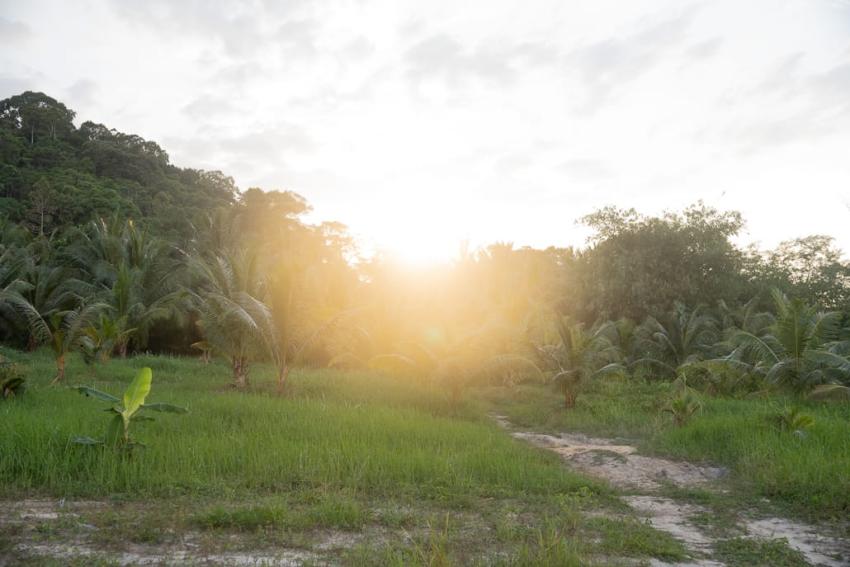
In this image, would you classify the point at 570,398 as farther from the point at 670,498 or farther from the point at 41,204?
the point at 41,204

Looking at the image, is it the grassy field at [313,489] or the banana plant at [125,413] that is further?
the banana plant at [125,413]

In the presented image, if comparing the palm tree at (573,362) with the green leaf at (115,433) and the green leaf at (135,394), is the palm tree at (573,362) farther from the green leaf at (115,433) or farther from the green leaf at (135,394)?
the green leaf at (115,433)

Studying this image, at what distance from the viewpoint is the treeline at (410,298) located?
15.8m

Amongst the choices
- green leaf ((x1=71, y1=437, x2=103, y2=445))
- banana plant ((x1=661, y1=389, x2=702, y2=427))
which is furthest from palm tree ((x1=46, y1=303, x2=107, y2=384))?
banana plant ((x1=661, y1=389, x2=702, y2=427))

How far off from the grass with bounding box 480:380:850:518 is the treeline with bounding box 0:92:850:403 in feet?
3.73

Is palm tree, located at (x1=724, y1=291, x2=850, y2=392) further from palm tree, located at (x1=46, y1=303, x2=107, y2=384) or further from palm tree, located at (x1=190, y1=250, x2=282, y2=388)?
palm tree, located at (x1=46, y1=303, x2=107, y2=384)

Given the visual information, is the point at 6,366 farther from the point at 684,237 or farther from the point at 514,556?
the point at 684,237

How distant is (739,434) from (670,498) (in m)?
3.44

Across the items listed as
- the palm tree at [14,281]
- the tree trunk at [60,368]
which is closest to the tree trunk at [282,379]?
the tree trunk at [60,368]

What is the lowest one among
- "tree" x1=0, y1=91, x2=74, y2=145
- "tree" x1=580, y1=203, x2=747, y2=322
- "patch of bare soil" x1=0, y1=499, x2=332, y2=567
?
"patch of bare soil" x1=0, y1=499, x2=332, y2=567

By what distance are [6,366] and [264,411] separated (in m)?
5.34

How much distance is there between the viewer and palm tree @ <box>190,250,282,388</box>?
1512cm

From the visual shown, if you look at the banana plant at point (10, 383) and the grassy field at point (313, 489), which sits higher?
the banana plant at point (10, 383)

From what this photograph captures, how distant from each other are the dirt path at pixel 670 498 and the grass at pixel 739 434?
0.54m
